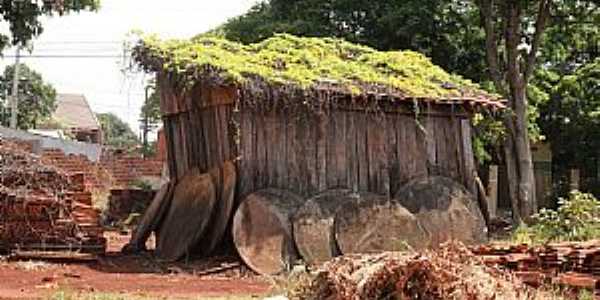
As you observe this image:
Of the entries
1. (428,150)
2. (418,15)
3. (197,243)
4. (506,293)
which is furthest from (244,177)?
(418,15)

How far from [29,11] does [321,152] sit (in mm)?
7464

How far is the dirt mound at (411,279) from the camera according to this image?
678 cm

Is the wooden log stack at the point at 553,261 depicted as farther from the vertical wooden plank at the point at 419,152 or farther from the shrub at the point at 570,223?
the vertical wooden plank at the point at 419,152

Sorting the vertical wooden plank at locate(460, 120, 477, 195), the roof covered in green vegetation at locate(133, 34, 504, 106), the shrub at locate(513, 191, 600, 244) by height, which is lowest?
the shrub at locate(513, 191, 600, 244)

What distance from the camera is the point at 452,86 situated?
1552 centimetres

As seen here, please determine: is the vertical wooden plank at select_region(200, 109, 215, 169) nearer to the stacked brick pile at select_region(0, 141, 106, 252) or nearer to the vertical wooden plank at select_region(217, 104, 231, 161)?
the vertical wooden plank at select_region(217, 104, 231, 161)

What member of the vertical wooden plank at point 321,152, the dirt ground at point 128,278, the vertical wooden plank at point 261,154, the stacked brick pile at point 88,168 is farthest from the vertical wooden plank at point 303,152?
the stacked brick pile at point 88,168

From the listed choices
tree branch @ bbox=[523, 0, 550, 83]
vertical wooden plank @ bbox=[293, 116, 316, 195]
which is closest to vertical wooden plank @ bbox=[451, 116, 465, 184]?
vertical wooden plank @ bbox=[293, 116, 316, 195]

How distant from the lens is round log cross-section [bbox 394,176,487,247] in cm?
1446

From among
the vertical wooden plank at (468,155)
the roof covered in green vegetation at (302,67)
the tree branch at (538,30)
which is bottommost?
the vertical wooden plank at (468,155)

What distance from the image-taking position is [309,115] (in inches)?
551

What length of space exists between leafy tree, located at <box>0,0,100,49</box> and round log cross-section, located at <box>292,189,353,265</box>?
7314 mm

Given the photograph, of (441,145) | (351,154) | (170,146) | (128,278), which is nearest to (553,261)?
(351,154)

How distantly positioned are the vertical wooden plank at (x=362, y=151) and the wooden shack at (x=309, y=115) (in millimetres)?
16
